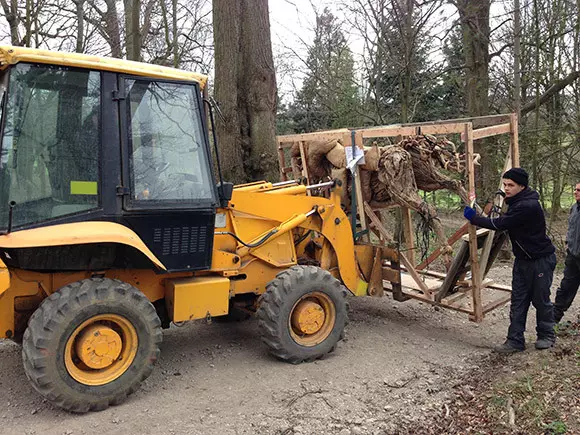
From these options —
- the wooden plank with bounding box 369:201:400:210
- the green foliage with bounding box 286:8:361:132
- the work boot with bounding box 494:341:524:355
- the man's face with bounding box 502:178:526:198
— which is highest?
the green foliage with bounding box 286:8:361:132

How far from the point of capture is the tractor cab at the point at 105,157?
384cm

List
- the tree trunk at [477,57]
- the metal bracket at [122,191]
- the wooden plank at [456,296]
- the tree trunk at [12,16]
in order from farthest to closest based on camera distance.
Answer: the tree trunk at [12,16], the tree trunk at [477,57], the wooden plank at [456,296], the metal bracket at [122,191]

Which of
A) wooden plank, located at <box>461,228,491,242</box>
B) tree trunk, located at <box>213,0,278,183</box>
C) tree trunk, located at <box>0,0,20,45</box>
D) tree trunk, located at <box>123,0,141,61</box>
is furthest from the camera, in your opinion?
tree trunk, located at <box>0,0,20,45</box>

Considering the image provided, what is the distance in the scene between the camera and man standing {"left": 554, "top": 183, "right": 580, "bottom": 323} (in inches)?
237

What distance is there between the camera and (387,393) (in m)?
4.51

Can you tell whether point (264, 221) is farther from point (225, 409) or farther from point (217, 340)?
point (225, 409)

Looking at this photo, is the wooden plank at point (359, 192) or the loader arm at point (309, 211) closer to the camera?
the loader arm at point (309, 211)

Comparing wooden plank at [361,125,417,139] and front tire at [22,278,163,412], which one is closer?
front tire at [22,278,163,412]

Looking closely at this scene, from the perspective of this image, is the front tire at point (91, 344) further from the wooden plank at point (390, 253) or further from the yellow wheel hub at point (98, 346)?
the wooden plank at point (390, 253)

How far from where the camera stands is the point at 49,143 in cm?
395

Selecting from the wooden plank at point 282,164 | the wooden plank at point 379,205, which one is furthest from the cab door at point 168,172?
the wooden plank at point 282,164

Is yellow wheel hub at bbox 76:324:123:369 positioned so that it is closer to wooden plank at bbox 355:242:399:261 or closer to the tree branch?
wooden plank at bbox 355:242:399:261

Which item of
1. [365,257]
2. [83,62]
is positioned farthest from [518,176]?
[83,62]

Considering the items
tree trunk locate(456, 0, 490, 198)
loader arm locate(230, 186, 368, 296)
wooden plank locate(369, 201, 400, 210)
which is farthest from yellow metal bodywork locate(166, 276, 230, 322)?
tree trunk locate(456, 0, 490, 198)
